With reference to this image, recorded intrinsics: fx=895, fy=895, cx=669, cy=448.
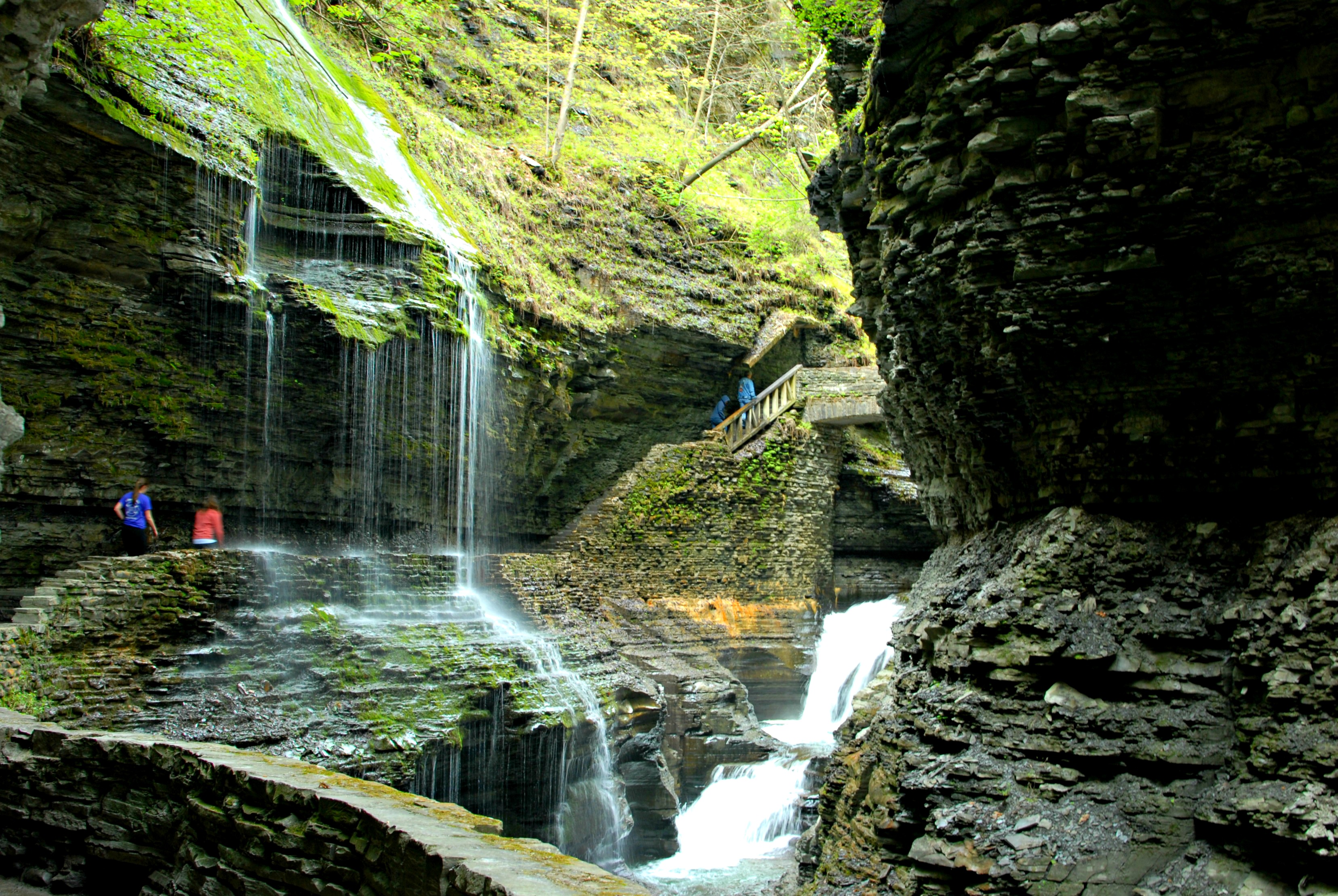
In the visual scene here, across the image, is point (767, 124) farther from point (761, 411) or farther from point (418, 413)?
point (418, 413)

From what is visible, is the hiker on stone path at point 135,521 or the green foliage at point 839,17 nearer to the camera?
the green foliage at point 839,17

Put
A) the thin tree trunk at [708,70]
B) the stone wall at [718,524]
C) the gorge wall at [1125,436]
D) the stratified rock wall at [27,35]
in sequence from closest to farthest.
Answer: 1. the gorge wall at [1125,436]
2. the stratified rock wall at [27,35]
3. the stone wall at [718,524]
4. the thin tree trunk at [708,70]

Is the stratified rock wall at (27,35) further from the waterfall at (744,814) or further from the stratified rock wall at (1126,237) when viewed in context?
the waterfall at (744,814)

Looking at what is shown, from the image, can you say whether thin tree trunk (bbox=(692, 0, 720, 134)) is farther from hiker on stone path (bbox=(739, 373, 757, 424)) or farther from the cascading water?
the cascading water

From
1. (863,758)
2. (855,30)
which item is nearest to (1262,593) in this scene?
(863,758)

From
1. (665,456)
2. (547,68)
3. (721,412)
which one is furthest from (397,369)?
(547,68)

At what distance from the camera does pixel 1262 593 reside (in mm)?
4348

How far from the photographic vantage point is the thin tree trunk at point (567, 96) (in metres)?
19.9

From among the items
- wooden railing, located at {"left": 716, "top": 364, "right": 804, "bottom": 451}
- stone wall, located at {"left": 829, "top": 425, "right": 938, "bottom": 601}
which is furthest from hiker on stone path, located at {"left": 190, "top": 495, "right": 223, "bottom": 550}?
stone wall, located at {"left": 829, "top": 425, "right": 938, "bottom": 601}

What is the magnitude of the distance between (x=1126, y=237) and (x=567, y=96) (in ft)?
57.5

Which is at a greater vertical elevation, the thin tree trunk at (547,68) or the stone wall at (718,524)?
the thin tree trunk at (547,68)

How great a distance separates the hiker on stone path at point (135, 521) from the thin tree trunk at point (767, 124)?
14202mm

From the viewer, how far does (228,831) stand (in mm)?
4098

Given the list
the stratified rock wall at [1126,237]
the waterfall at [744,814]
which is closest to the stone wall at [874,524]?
the waterfall at [744,814]
